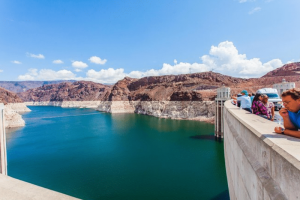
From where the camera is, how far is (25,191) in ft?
21.9

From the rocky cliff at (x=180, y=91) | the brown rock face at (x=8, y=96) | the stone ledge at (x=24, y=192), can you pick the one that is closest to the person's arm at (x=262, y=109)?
the stone ledge at (x=24, y=192)

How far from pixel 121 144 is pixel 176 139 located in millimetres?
9617

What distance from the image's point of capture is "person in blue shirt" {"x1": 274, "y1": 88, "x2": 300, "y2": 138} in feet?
9.21

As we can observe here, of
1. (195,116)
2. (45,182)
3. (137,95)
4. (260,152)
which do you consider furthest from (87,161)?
(137,95)

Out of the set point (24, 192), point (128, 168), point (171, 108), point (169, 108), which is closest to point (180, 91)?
point (171, 108)

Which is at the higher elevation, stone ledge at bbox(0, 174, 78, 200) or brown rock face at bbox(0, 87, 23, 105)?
brown rock face at bbox(0, 87, 23, 105)

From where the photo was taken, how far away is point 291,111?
2.92 metres

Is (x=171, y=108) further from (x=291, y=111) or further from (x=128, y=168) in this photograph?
(x=291, y=111)

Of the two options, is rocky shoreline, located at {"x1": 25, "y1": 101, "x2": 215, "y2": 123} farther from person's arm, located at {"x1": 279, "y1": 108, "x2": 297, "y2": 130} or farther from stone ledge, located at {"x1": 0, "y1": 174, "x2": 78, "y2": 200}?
person's arm, located at {"x1": 279, "y1": 108, "x2": 297, "y2": 130}

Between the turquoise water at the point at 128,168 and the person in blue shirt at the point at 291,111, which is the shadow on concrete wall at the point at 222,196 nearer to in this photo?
the turquoise water at the point at 128,168

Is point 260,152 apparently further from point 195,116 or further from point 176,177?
point 195,116

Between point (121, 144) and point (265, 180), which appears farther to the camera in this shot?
point (121, 144)

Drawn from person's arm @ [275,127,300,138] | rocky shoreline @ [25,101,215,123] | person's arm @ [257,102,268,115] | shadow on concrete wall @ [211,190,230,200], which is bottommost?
shadow on concrete wall @ [211,190,230,200]

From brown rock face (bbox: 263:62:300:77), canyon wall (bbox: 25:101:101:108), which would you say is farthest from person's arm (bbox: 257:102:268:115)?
canyon wall (bbox: 25:101:101:108)
